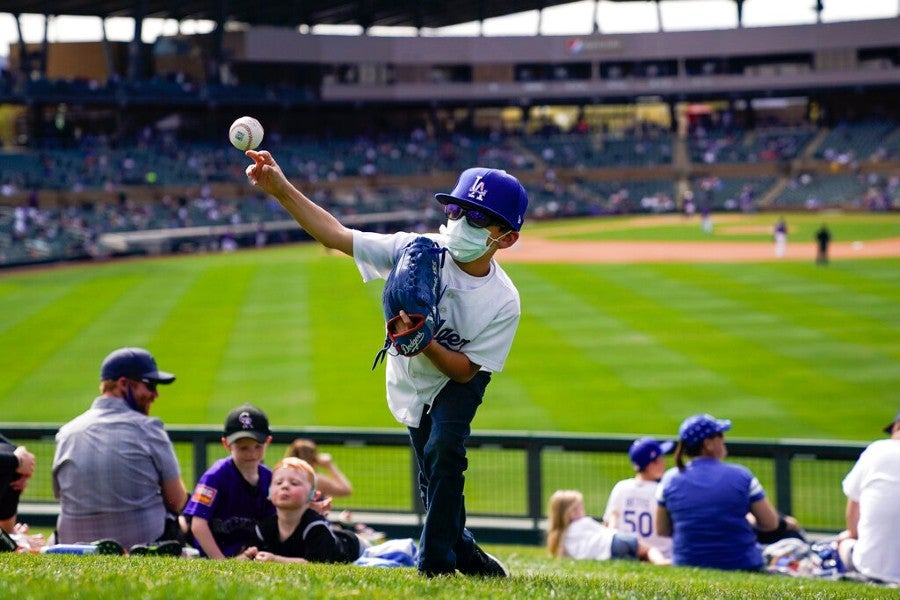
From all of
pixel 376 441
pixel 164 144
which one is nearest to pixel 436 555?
pixel 376 441

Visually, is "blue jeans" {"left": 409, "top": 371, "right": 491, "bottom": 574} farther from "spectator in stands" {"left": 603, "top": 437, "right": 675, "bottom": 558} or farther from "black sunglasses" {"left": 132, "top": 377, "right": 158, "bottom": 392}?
"spectator in stands" {"left": 603, "top": 437, "right": 675, "bottom": 558}

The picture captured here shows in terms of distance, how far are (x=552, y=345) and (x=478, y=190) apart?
673 inches

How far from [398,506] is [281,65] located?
5520 centimetres

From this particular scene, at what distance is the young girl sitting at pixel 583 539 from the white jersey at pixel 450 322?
3195 mm

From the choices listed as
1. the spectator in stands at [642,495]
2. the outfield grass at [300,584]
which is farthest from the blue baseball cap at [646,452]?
the outfield grass at [300,584]

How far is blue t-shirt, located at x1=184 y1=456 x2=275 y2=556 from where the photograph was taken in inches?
241

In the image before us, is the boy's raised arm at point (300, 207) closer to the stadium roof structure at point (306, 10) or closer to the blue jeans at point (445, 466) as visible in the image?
the blue jeans at point (445, 466)

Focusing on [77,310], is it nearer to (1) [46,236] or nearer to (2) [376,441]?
(1) [46,236]

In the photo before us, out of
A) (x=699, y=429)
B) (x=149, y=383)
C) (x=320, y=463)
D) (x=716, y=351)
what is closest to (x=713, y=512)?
(x=699, y=429)

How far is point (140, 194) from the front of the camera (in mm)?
51625

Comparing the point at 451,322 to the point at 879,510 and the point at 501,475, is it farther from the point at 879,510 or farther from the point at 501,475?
the point at 501,475

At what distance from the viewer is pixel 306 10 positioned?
62.7 metres

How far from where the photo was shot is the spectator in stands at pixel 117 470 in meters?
6.20

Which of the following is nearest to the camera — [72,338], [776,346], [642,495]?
[642,495]
